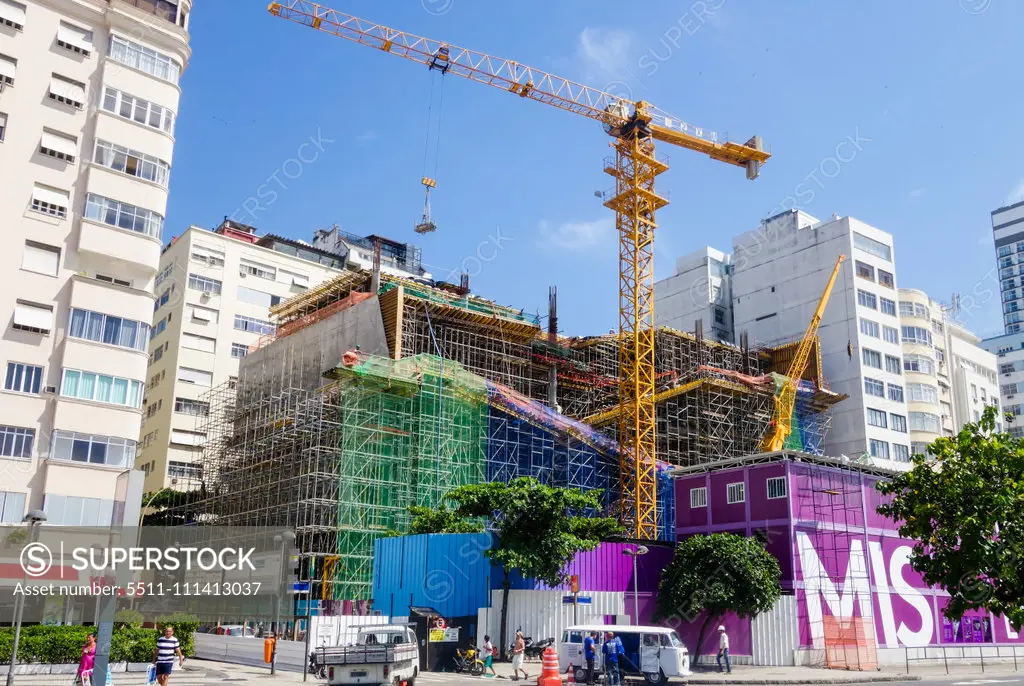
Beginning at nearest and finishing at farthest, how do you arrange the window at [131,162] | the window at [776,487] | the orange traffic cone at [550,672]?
the orange traffic cone at [550,672]
the window at [131,162]
the window at [776,487]

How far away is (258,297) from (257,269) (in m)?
2.62

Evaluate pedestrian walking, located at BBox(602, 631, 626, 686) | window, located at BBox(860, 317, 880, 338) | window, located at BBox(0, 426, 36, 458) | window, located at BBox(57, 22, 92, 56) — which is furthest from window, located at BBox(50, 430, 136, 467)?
window, located at BBox(860, 317, 880, 338)

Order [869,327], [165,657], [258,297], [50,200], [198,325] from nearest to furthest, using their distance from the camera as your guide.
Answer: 1. [165,657]
2. [50,200]
3. [198,325]
4. [258,297]
5. [869,327]

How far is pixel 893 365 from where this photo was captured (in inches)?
3273

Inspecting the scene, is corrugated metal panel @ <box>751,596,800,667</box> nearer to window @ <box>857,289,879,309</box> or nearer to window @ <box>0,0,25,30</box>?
window @ <box>0,0,25,30</box>

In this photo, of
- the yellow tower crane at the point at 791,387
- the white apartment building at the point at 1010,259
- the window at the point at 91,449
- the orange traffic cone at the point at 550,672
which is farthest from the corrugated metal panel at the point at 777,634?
the white apartment building at the point at 1010,259

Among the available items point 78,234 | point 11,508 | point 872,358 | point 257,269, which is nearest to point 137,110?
point 78,234

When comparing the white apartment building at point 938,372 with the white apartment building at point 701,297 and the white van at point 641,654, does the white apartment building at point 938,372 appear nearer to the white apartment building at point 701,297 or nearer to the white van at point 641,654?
the white apartment building at point 701,297

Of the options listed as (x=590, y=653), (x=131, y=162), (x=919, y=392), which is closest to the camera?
(x=590, y=653)

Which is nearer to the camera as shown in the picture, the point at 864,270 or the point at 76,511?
the point at 76,511

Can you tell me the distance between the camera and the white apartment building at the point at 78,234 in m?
34.1

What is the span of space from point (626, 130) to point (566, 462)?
24.8 metres

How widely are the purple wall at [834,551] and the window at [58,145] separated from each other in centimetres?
3175

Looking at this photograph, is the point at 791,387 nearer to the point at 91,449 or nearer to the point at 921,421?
the point at 921,421
